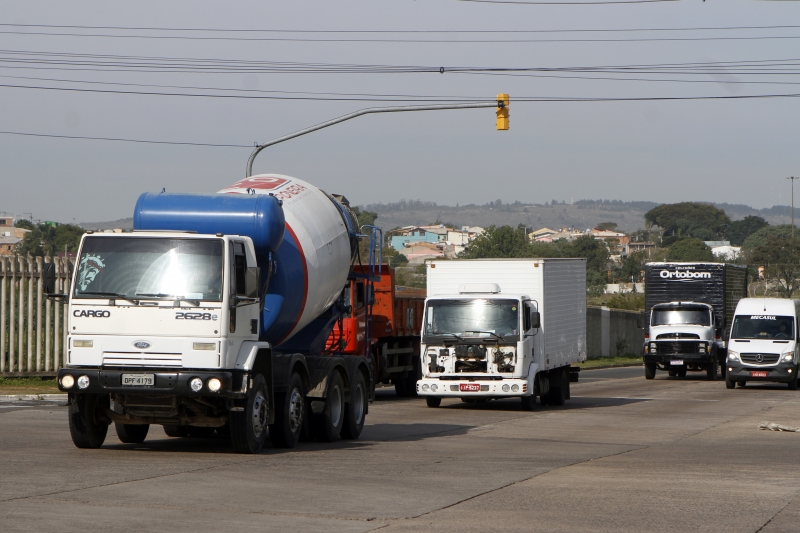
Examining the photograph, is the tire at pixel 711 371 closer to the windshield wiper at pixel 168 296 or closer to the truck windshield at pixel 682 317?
the truck windshield at pixel 682 317

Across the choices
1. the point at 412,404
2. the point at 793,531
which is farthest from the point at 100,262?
the point at 412,404

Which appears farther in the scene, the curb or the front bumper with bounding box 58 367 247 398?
the curb

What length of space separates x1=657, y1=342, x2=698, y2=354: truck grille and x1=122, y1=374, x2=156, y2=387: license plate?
28.8 metres

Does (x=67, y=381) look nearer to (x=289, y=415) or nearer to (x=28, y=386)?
(x=289, y=415)

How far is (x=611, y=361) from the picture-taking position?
5475 centimetres

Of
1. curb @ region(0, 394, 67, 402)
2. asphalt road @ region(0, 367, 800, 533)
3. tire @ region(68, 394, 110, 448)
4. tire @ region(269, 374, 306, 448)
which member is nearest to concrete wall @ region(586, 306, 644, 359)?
curb @ region(0, 394, 67, 402)

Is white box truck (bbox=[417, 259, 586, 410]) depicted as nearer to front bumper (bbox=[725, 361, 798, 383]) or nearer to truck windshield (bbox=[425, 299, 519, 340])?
truck windshield (bbox=[425, 299, 519, 340])

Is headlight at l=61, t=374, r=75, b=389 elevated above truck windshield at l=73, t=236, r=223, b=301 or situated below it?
below

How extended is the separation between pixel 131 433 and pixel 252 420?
226 centimetres

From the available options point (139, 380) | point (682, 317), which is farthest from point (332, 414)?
point (682, 317)

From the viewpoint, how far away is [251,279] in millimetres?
12719

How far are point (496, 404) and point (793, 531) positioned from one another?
15.9m

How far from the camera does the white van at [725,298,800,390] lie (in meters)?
32.9

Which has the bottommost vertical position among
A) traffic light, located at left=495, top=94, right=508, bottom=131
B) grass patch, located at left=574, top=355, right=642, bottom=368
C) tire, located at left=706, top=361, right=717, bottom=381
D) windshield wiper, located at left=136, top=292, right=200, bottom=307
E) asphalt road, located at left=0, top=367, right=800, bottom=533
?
grass patch, located at left=574, top=355, right=642, bottom=368
